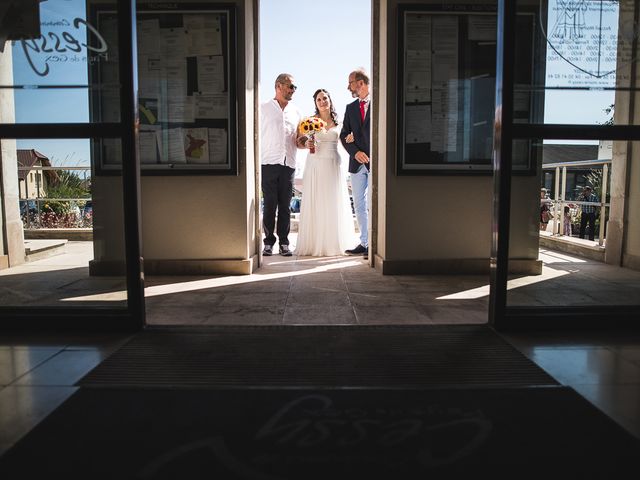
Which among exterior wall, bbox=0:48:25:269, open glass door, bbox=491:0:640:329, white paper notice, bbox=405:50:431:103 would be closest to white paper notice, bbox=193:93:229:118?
exterior wall, bbox=0:48:25:269

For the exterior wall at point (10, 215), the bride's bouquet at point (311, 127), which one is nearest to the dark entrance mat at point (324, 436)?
the exterior wall at point (10, 215)

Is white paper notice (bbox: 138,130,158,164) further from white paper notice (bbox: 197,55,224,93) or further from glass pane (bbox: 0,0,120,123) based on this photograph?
glass pane (bbox: 0,0,120,123)

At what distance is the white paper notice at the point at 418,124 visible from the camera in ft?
14.3

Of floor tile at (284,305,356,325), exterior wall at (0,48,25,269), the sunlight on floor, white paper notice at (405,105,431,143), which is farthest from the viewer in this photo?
white paper notice at (405,105,431,143)

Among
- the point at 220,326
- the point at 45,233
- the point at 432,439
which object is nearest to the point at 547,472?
the point at 432,439

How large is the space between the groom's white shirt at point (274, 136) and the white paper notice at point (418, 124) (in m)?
1.61

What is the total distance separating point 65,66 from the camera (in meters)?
2.59

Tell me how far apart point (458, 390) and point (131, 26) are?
7.26ft

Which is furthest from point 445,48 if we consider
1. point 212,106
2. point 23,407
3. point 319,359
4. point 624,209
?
point 23,407

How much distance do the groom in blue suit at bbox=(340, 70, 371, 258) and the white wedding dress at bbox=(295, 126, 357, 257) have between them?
163 mm

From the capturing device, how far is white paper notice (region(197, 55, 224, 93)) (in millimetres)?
4293

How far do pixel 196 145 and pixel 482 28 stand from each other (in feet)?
8.47

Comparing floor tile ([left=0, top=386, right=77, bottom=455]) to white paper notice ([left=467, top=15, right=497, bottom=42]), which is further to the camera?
white paper notice ([left=467, top=15, right=497, bottom=42])

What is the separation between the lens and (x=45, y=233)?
4258 mm
